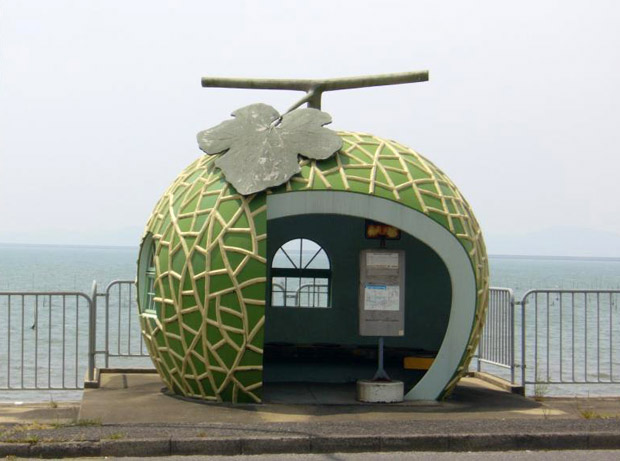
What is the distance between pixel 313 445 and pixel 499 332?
583 cm

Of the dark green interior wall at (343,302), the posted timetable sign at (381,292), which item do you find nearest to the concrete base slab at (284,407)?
the posted timetable sign at (381,292)

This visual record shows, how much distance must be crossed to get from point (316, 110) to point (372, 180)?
143cm

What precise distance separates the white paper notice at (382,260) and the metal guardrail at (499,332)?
2464 mm

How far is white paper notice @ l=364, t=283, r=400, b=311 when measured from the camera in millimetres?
11820

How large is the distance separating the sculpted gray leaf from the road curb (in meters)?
3.15

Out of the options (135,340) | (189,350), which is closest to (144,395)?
(189,350)

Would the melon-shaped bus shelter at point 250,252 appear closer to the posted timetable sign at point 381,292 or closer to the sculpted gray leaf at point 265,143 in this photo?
the sculpted gray leaf at point 265,143

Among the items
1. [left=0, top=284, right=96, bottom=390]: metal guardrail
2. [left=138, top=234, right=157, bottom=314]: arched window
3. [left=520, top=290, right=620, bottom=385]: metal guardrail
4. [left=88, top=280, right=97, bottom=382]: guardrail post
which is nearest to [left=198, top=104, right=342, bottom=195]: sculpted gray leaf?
[left=138, top=234, right=157, bottom=314]: arched window

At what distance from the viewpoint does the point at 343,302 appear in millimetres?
14766

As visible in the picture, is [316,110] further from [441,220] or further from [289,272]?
[289,272]

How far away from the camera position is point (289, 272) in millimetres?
14602

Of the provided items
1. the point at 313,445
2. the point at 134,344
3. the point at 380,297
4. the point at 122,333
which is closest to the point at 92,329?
the point at 380,297

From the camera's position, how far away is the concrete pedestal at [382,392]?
11.6 m

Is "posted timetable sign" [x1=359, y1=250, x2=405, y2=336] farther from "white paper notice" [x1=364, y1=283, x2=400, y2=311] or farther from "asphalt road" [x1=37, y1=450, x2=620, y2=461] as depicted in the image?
"asphalt road" [x1=37, y1=450, x2=620, y2=461]
